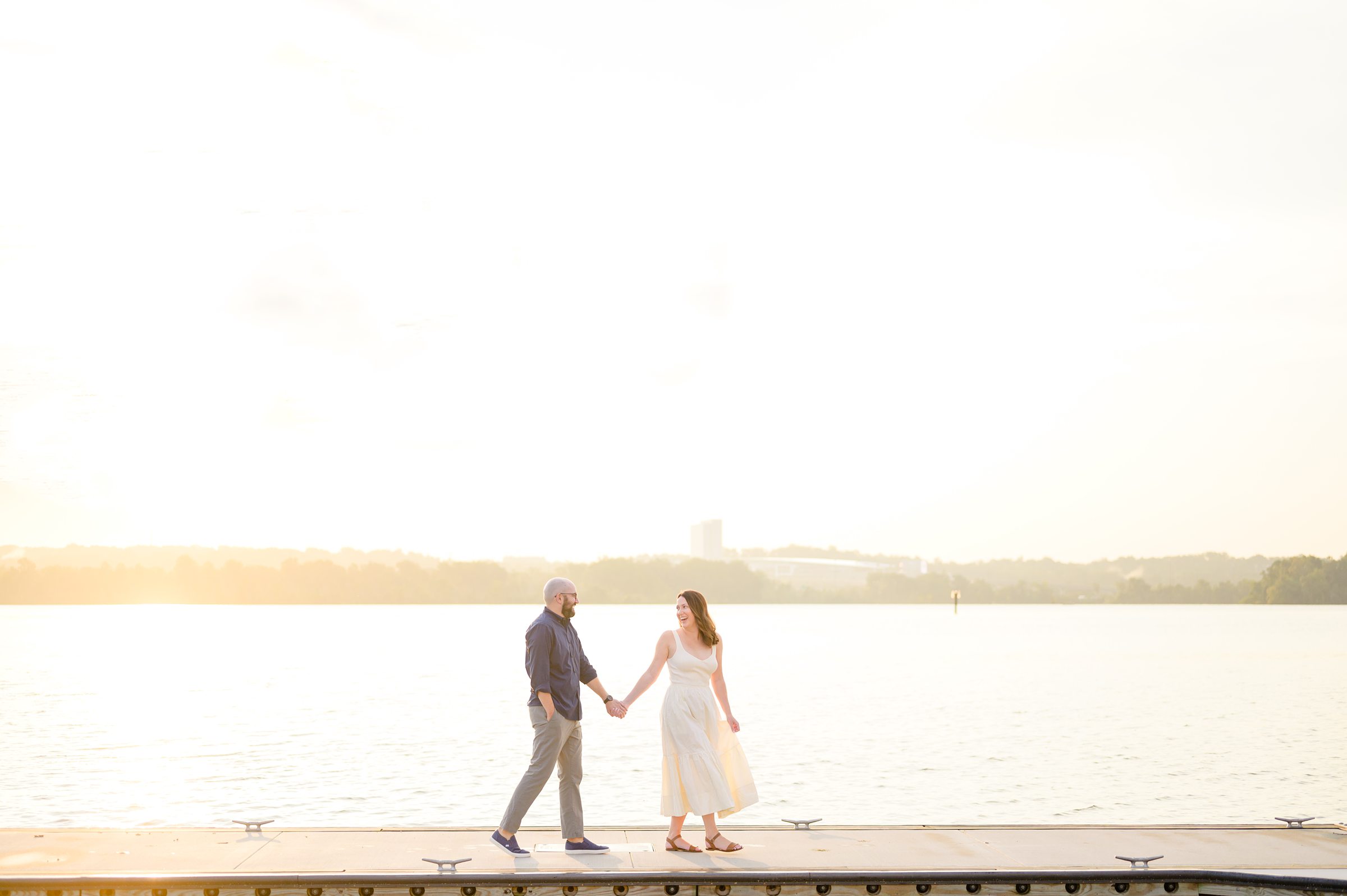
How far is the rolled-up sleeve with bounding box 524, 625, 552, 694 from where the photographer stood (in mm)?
9203

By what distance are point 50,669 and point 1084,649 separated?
83.3 metres

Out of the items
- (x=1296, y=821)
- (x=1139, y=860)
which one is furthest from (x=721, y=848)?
(x=1296, y=821)

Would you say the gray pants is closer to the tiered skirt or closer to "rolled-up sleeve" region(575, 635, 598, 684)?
"rolled-up sleeve" region(575, 635, 598, 684)

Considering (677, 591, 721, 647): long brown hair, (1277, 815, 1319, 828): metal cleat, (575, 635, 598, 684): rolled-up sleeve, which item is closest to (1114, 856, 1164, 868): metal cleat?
(1277, 815, 1319, 828): metal cleat

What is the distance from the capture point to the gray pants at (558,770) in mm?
9078

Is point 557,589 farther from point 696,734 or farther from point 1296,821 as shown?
point 1296,821

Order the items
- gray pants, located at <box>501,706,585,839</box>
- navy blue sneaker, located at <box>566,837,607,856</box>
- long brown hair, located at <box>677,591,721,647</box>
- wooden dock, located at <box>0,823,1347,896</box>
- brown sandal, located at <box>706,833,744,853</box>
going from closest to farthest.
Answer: wooden dock, located at <box>0,823,1347,896</box>, brown sandal, located at <box>706,833,744,853</box>, navy blue sneaker, located at <box>566,837,607,856</box>, gray pants, located at <box>501,706,585,839</box>, long brown hair, located at <box>677,591,721,647</box>

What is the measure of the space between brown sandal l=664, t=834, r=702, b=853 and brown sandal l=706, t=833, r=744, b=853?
9cm

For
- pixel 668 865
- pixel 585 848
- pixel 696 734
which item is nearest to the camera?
pixel 668 865

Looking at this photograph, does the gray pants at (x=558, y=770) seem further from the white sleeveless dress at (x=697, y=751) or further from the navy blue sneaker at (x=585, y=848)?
the white sleeveless dress at (x=697, y=751)

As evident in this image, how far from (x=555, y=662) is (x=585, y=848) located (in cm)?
133

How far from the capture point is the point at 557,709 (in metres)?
9.37

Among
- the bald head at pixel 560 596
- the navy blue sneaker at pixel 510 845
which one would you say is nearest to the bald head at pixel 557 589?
the bald head at pixel 560 596

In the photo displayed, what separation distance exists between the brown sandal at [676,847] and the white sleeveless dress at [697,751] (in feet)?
0.60
